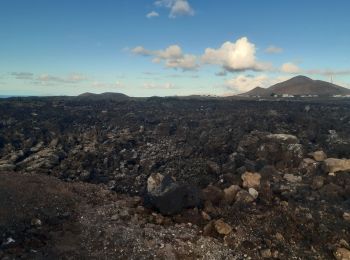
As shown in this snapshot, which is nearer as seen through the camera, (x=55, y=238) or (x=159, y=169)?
(x=55, y=238)

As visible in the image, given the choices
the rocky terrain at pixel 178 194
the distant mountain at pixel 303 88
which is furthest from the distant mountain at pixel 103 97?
the rocky terrain at pixel 178 194

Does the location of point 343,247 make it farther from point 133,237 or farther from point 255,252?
point 133,237

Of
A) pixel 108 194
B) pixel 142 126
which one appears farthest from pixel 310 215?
pixel 142 126

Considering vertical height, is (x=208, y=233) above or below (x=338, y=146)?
below

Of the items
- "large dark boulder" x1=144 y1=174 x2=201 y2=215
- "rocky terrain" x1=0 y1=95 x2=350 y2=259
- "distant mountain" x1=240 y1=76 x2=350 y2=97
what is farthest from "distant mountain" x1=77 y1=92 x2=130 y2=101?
"large dark boulder" x1=144 y1=174 x2=201 y2=215

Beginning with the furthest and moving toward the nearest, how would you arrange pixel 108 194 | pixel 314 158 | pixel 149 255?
pixel 314 158 → pixel 108 194 → pixel 149 255

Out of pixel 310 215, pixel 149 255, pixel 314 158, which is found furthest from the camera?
pixel 314 158

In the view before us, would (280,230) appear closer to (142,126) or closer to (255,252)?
(255,252)

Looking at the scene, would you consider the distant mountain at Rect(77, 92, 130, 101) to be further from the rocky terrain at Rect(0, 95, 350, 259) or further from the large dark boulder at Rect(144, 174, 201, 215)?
the large dark boulder at Rect(144, 174, 201, 215)

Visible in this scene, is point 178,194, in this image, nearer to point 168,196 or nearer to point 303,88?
point 168,196
